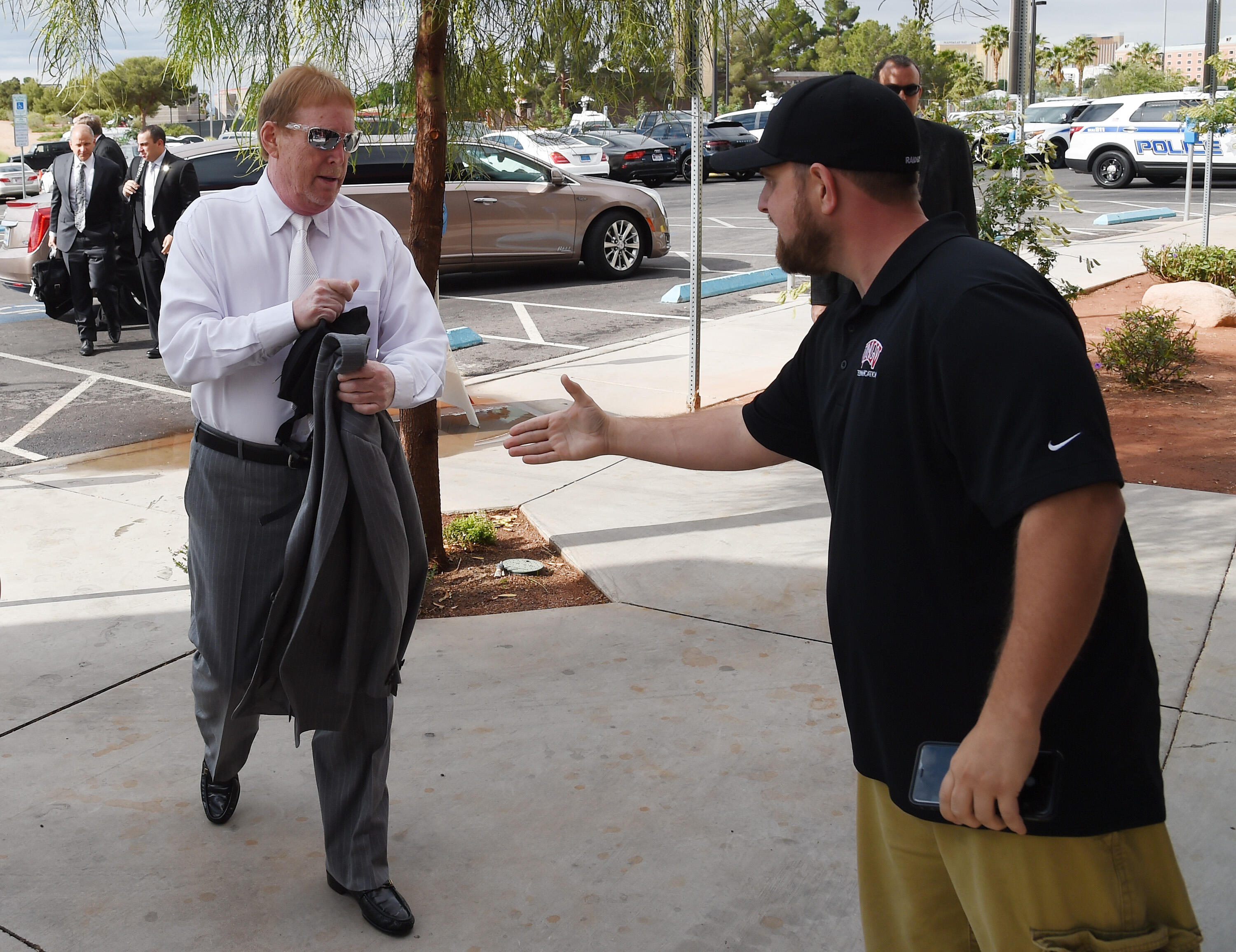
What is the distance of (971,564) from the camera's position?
169 centimetres

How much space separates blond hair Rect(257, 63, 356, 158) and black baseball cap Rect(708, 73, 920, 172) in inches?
50.6

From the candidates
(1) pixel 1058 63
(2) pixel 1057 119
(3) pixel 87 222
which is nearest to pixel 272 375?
(3) pixel 87 222

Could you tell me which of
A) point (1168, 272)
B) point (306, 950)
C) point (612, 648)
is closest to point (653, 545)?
point (612, 648)

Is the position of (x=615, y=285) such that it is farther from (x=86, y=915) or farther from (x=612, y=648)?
(x=86, y=915)

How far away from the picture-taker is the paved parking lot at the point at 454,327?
25.0 ft

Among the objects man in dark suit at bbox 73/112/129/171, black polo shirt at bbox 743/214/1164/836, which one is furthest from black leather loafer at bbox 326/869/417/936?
man in dark suit at bbox 73/112/129/171

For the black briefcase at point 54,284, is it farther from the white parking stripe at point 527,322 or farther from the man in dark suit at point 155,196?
the white parking stripe at point 527,322

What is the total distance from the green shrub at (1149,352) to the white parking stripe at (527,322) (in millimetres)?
4482

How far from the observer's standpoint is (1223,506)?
18.7 feet

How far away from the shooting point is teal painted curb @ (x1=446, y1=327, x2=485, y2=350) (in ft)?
33.3

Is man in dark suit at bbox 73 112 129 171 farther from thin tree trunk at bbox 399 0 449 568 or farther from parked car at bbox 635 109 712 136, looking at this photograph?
thin tree trunk at bbox 399 0 449 568

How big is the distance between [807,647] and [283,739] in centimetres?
175

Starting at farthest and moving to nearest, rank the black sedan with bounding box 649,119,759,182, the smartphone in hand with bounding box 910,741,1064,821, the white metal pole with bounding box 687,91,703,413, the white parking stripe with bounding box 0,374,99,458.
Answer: the black sedan with bounding box 649,119,759,182, the white parking stripe with bounding box 0,374,99,458, the white metal pole with bounding box 687,91,703,413, the smartphone in hand with bounding box 910,741,1064,821

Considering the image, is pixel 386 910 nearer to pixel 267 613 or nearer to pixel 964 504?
pixel 267 613
